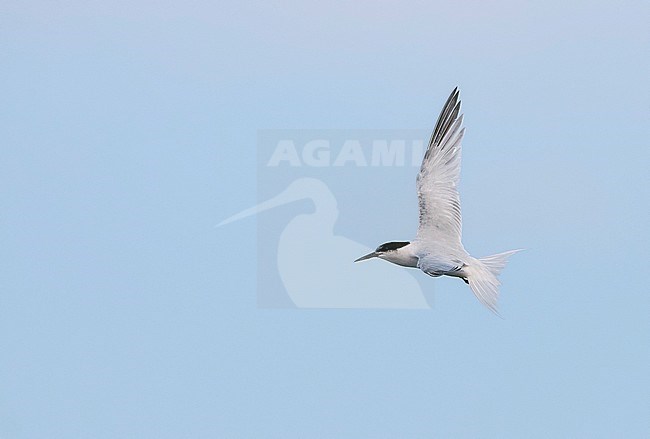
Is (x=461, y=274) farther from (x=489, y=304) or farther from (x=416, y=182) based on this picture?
(x=416, y=182)

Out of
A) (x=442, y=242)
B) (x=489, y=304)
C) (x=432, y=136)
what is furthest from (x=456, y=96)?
(x=489, y=304)

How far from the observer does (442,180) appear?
8.39 meters

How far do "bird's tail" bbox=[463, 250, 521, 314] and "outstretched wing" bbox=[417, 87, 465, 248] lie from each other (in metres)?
0.61

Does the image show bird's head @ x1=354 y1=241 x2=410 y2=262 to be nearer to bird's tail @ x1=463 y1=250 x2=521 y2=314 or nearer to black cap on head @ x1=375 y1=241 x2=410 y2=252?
black cap on head @ x1=375 y1=241 x2=410 y2=252

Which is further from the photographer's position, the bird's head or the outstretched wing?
the outstretched wing

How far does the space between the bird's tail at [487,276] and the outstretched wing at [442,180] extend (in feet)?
2.01

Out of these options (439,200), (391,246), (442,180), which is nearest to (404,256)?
(391,246)

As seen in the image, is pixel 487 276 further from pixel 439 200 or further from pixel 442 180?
pixel 442 180

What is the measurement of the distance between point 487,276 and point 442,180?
1.21 metres

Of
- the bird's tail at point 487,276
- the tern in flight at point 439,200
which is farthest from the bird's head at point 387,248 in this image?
the bird's tail at point 487,276

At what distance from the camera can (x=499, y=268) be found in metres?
7.62

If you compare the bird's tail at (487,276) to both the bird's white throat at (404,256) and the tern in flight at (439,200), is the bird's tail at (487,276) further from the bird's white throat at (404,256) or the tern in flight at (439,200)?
the bird's white throat at (404,256)

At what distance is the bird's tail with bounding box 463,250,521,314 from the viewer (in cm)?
723

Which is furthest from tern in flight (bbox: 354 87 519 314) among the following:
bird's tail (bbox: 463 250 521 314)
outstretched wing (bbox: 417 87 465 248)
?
bird's tail (bbox: 463 250 521 314)
